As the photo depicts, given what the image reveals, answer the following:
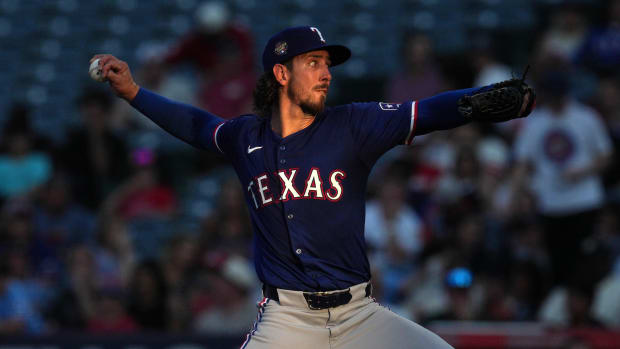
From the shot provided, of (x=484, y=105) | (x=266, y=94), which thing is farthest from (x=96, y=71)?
(x=484, y=105)

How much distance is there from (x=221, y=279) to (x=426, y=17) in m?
4.76

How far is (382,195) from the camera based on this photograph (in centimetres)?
914

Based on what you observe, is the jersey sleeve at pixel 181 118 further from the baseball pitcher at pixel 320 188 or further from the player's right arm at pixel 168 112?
the baseball pitcher at pixel 320 188

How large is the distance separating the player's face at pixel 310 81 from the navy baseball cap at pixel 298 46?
56mm

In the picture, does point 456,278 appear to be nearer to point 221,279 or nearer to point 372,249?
point 372,249

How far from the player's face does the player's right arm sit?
51 centimetres

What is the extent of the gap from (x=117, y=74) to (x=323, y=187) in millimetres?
1265

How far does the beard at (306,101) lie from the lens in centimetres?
492

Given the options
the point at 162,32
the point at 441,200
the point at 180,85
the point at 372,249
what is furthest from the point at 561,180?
the point at 162,32

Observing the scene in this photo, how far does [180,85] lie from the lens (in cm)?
1125

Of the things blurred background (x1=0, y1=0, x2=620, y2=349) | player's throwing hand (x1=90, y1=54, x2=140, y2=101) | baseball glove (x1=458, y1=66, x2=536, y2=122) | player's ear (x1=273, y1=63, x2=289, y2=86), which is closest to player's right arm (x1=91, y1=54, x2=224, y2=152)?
player's throwing hand (x1=90, y1=54, x2=140, y2=101)

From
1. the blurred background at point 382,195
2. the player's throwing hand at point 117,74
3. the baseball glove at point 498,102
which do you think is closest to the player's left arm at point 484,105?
the baseball glove at point 498,102

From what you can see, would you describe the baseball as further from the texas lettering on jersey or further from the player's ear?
the texas lettering on jersey

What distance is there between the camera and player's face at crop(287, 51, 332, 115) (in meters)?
4.92
